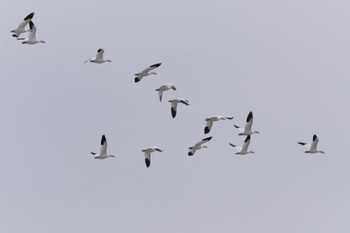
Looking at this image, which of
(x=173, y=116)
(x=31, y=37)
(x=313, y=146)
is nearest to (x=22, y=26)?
(x=31, y=37)

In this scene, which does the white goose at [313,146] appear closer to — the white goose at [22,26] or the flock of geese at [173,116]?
the flock of geese at [173,116]

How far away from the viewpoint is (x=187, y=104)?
63125 mm

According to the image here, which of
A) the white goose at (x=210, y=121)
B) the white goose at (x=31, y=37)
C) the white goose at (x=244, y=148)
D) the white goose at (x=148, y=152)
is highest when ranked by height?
the white goose at (x=31, y=37)

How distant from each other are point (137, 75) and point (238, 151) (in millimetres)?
6715

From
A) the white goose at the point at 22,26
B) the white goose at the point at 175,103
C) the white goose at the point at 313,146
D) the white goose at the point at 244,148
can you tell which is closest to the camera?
the white goose at the point at 22,26

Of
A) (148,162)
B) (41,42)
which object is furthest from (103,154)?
(41,42)

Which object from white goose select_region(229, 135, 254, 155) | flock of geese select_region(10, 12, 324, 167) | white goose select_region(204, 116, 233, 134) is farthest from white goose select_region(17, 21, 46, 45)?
white goose select_region(229, 135, 254, 155)

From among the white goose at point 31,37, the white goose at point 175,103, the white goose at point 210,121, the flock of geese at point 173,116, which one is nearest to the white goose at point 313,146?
the flock of geese at point 173,116

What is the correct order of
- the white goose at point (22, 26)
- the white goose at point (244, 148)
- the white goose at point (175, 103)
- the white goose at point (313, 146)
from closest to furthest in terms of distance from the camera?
the white goose at point (22, 26) → the white goose at point (175, 103) → the white goose at point (244, 148) → the white goose at point (313, 146)

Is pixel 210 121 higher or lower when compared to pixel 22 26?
lower

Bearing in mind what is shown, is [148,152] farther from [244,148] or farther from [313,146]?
[313,146]

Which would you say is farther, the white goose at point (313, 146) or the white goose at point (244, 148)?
the white goose at point (313, 146)

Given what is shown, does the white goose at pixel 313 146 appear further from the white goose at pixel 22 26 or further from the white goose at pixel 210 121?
the white goose at pixel 22 26

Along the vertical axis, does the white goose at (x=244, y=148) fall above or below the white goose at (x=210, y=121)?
below
